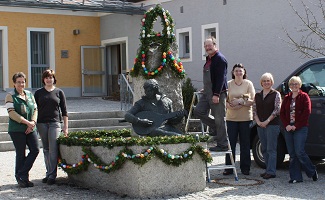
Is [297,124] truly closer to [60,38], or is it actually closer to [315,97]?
[315,97]

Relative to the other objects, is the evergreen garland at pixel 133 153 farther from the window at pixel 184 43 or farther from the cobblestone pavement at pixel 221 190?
the window at pixel 184 43

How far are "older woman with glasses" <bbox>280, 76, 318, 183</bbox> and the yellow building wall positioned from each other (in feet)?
48.9

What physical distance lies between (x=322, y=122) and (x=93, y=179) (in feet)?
11.9

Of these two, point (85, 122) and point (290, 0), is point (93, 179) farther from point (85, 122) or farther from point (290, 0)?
point (290, 0)

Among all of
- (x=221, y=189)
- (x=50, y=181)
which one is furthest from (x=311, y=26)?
(x=50, y=181)

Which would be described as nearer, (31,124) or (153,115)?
(153,115)

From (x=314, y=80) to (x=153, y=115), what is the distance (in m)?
2.90

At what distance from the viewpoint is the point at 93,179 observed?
8766 mm

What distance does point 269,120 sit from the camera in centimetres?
956

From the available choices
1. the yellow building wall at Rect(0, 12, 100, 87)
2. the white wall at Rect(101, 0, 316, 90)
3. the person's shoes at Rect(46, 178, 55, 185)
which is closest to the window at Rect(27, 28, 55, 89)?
the yellow building wall at Rect(0, 12, 100, 87)

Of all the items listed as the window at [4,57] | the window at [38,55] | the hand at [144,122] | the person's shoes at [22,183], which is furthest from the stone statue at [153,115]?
the window at [38,55]

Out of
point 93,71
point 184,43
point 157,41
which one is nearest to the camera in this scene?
point 157,41

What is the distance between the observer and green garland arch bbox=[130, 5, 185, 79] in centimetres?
1232

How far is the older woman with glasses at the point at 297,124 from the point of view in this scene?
9.15 metres
